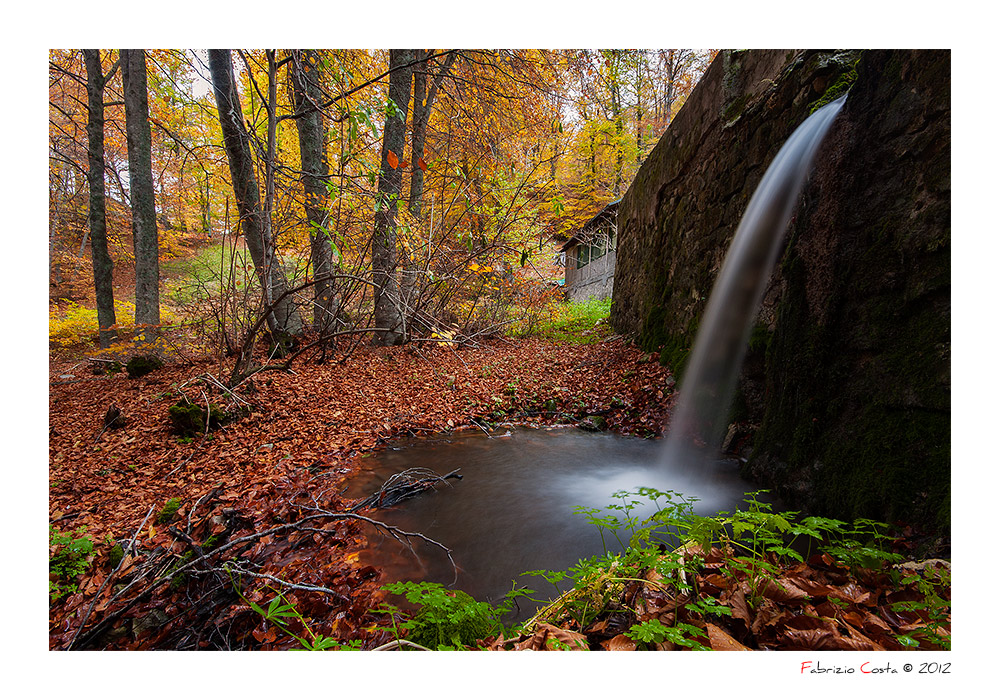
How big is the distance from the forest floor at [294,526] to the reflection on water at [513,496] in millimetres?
263

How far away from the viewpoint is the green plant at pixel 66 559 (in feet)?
6.22

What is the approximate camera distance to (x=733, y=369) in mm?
3332

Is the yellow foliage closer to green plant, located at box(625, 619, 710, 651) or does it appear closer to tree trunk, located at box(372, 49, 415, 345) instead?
tree trunk, located at box(372, 49, 415, 345)

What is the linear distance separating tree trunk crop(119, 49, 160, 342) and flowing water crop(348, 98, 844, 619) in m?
4.22

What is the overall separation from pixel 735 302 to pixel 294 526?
3.78 m

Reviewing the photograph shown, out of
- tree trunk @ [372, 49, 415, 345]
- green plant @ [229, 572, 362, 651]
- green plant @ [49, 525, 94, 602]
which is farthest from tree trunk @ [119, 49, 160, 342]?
green plant @ [229, 572, 362, 651]

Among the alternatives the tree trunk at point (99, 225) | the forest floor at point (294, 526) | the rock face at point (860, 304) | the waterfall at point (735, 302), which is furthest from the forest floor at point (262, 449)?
the rock face at point (860, 304)

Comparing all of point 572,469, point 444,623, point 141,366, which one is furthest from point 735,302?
point 141,366

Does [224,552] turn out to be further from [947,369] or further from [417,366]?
[417,366]

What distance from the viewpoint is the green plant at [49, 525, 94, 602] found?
1896 mm

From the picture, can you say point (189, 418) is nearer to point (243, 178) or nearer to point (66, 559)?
point (66, 559)

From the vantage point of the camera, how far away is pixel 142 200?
16.7 ft

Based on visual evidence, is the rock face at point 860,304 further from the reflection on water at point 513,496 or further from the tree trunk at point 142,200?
the tree trunk at point 142,200

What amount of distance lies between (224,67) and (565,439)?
4976 mm
